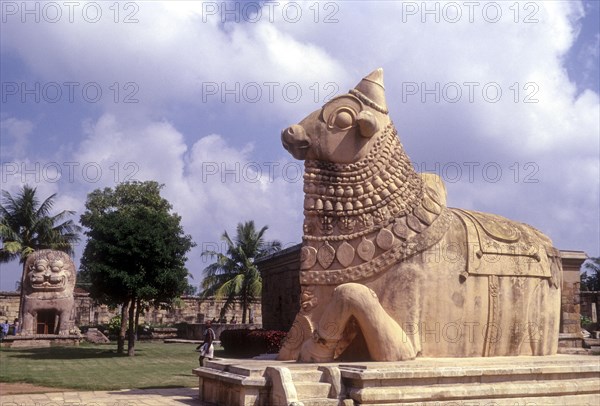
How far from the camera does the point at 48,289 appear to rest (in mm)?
25984

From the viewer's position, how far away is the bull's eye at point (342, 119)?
7.36 metres

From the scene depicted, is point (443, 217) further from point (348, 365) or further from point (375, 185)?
point (348, 365)

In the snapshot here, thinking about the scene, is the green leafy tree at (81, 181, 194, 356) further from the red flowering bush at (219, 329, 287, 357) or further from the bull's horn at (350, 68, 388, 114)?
the bull's horn at (350, 68, 388, 114)

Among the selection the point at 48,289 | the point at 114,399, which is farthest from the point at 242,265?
the point at 114,399

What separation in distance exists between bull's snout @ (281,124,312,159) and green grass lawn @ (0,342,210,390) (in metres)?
5.92

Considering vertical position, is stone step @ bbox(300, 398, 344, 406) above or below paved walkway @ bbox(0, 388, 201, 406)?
above

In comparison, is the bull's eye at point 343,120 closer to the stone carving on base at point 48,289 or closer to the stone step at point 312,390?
the stone step at point 312,390

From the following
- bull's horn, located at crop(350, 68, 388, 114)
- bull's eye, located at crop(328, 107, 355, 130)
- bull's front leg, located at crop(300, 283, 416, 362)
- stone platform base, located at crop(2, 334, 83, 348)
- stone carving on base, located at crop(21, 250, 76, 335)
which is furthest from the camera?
stone carving on base, located at crop(21, 250, 76, 335)

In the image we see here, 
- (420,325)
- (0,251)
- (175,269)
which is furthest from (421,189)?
(0,251)

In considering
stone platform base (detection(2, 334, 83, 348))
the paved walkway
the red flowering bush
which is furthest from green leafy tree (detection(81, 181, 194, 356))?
the paved walkway

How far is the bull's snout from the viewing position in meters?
7.45

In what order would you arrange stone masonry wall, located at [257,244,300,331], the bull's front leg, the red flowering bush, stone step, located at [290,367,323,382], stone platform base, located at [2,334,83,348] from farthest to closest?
stone platform base, located at [2,334,83,348]
stone masonry wall, located at [257,244,300,331]
the red flowering bush
the bull's front leg
stone step, located at [290,367,323,382]

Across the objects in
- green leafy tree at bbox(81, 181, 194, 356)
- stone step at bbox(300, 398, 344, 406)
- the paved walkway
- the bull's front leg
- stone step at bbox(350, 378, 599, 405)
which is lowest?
the paved walkway

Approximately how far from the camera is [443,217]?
291 inches
